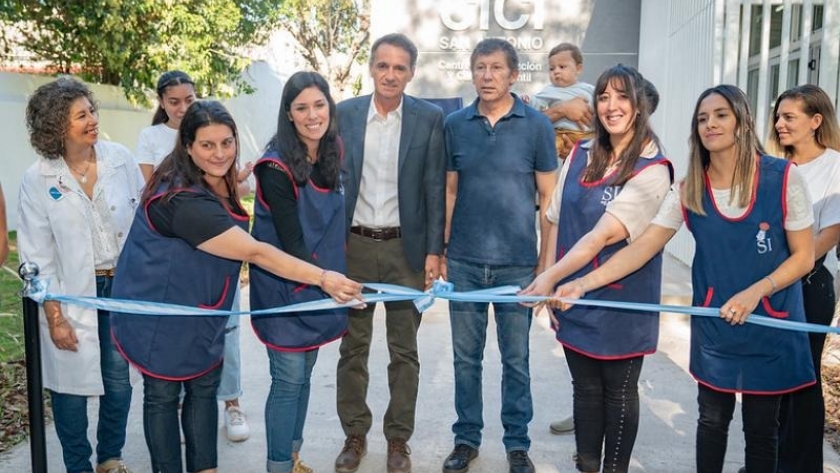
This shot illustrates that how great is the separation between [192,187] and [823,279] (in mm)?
2682

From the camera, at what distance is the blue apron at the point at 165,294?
303 centimetres

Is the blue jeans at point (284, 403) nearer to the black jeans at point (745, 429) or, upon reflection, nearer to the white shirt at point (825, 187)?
the black jeans at point (745, 429)

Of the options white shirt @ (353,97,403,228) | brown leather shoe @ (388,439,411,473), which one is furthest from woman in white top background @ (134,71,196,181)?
brown leather shoe @ (388,439,411,473)

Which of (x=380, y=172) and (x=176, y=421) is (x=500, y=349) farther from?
(x=176, y=421)

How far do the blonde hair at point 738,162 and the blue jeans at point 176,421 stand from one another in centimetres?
205

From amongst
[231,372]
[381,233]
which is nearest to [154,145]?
[231,372]

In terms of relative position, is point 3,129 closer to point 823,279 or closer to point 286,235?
point 286,235

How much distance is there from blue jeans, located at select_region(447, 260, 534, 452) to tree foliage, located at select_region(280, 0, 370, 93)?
748 inches

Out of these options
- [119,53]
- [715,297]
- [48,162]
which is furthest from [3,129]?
[715,297]

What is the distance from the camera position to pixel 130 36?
1062cm

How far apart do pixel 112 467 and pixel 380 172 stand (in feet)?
6.22

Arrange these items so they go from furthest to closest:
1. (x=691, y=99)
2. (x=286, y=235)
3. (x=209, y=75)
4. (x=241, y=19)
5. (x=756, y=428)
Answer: (x=241, y=19), (x=209, y=75), (x=691, y=99), (x=286, y=235), (x=756, y=428)

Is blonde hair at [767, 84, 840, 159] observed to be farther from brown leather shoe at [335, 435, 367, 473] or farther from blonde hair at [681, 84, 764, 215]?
brown leather shoe at [335, 435, 367, 473]

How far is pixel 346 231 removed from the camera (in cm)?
369
